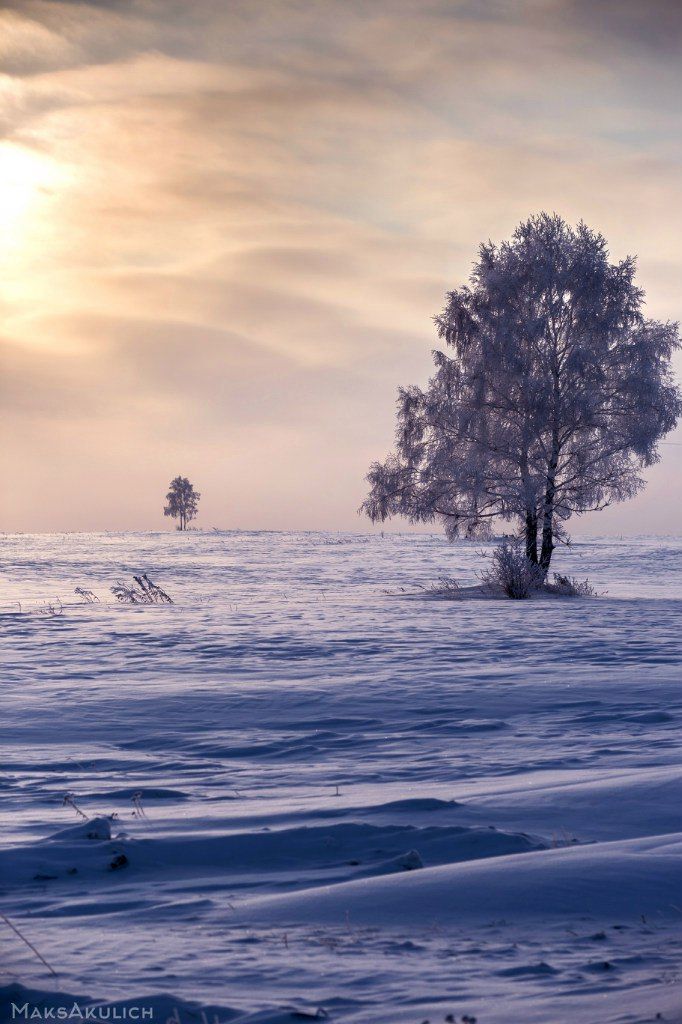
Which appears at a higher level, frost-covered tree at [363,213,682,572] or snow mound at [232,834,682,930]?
frost-covered tree at [363,213,682,572]

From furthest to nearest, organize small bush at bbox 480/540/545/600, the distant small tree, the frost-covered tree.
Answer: the distant small tree, the frost-covered tree, small bush at bbox 480/540/545/600

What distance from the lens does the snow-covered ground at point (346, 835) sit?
7.31 ft

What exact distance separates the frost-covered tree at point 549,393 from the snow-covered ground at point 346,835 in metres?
14.7

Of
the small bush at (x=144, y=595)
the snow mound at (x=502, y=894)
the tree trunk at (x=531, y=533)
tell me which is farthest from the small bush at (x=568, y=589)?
the snow mound at (x=502, y=894)

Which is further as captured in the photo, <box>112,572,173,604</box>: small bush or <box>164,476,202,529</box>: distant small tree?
<box>164,476,202,529</box>: distant small tree

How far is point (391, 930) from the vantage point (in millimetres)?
2580

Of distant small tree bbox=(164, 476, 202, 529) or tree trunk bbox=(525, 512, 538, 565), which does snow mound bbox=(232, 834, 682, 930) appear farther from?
distant small tree bbox=(164, 476, 202, 529)

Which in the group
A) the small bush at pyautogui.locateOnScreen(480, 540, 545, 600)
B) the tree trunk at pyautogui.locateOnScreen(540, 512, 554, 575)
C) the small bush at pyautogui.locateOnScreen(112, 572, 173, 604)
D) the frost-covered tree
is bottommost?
the small bush at pyautogui.locateOnScreen(112, 572, 173, 604)

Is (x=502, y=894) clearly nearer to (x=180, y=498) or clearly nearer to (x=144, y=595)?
(x=144, y=595)

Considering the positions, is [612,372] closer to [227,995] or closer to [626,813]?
[626,813]

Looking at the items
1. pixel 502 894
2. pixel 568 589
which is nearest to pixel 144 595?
pixel 568 589

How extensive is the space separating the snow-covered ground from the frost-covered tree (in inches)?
579

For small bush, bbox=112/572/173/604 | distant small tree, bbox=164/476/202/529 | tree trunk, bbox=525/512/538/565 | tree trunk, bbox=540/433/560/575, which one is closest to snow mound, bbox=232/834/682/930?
small bush, bbox=112/572/173/604

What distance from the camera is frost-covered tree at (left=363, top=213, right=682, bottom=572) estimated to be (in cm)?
2433
